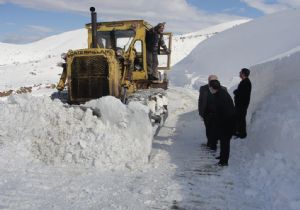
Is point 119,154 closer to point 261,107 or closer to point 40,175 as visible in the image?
point 40,175

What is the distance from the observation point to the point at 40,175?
6.95m

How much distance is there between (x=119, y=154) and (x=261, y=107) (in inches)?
154

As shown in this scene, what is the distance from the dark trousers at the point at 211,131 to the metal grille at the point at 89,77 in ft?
7.77

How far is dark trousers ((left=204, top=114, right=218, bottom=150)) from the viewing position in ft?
30.3

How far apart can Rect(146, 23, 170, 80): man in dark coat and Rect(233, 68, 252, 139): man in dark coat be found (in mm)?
3456

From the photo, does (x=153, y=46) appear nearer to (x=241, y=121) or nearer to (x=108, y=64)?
(x=108, y=64)

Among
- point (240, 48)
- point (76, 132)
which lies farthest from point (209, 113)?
point (240, 48)

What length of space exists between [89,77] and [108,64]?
550 millimetres

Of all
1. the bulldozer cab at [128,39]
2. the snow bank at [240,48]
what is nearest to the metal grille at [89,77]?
the bulldozer cab at [128,39]

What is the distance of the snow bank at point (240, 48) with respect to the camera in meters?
24.1

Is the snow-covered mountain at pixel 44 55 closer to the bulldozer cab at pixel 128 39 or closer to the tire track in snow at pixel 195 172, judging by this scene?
the bulldozer cab at pixel 128 39

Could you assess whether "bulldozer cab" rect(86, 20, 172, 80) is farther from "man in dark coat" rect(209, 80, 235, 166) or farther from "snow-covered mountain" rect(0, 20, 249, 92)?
"snow-covered mountain" rect(0, 20, 249, 92)

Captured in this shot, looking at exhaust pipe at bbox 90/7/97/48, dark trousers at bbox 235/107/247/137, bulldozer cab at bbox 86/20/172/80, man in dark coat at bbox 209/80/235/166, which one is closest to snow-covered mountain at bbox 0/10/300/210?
dark trousers at bbox 235/107/247/137

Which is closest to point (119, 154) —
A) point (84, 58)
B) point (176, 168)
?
point (176, 168)
